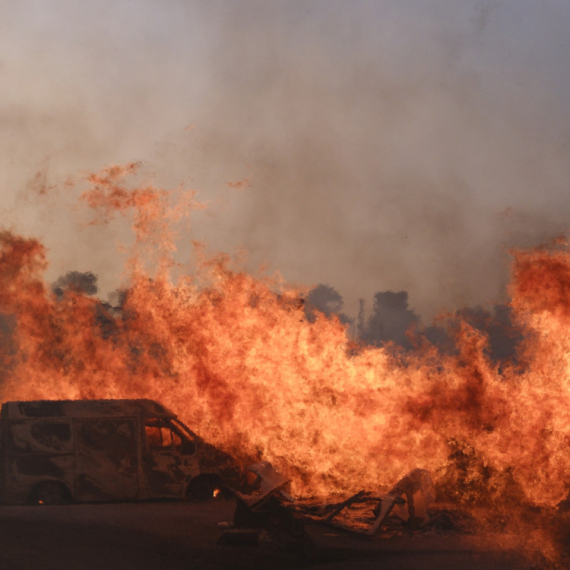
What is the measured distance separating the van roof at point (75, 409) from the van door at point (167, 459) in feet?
1.19

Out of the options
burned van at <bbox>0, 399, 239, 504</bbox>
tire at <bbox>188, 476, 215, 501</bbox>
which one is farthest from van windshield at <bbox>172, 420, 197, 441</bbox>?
tire at <bbox>188, 476, 215, 501</bbox>

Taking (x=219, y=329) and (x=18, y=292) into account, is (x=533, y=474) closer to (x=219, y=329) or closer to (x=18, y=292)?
(x=219, y=329)

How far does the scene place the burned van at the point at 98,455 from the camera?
11516mm

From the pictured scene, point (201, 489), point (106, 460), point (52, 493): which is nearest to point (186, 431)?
point (201, 489)

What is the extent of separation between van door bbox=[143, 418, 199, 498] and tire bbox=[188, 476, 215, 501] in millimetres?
169

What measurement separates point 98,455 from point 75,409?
3.42 feet

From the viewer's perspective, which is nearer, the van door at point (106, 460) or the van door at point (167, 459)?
the van door at point (106, 460)

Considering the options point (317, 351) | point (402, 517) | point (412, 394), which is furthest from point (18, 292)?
point (402, 517)

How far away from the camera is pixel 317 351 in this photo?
13.4m

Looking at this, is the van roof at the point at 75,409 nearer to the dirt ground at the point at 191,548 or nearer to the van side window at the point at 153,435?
the van side window at the point at 153,435

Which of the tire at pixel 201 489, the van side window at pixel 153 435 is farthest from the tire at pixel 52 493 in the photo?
the tire at pixel 201 489

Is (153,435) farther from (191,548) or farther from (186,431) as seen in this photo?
(191,548)

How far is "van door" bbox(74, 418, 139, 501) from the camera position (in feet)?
38.0

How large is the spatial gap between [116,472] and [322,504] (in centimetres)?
418
